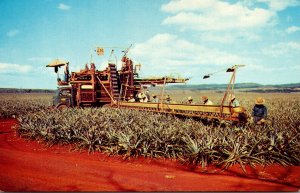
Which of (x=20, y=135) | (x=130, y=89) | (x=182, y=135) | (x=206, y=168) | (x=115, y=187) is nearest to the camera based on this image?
(x=115, y=187)

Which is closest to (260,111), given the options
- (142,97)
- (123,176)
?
(123,176)

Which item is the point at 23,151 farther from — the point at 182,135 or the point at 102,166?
the point at 182,135

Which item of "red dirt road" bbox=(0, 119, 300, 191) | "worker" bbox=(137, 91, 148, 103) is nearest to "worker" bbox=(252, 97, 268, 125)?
"red dirt road" bbox=(0, 119, 300, 191)

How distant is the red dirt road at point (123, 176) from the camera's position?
17.7 feet

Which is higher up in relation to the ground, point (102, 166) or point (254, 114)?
point (254, 114)

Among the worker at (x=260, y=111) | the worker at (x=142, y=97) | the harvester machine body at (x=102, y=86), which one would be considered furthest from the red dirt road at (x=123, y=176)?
the worker at (x=142, y=97)

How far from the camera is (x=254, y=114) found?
9836 mm

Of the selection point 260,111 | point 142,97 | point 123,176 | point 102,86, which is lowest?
point 123,176

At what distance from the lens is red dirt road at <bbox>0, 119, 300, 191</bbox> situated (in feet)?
17.7

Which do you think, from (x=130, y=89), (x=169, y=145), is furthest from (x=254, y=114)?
(x=130, y=89)

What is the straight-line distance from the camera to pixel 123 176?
6.10 meters

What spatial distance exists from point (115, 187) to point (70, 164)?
2.11 metres

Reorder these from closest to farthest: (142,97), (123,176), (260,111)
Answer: (123,176) → (260,111) → (142,97)

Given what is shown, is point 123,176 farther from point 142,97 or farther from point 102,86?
point 102,86
